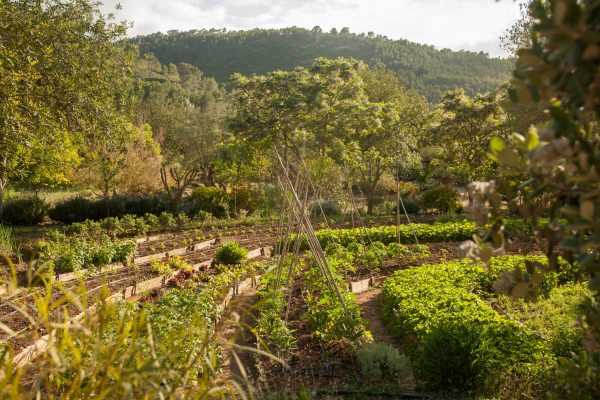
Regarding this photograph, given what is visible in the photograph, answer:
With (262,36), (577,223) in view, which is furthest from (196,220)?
(262,36)

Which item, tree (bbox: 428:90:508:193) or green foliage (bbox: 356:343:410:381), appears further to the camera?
tree (bbox: 428:90:508:193)

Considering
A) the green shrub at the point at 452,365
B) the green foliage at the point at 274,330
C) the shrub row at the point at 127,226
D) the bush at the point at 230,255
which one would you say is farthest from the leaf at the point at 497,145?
the shrub row at the point at 127,226

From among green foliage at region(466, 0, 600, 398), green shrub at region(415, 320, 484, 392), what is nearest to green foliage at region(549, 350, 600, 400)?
green foliage at region(466, 0, 600, 398)

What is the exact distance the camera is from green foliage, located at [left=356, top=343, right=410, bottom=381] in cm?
439

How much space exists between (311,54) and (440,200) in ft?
197

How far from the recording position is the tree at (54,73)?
911 centimetres

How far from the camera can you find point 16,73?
9.28 m

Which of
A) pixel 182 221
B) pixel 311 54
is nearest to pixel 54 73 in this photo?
pixel 182 221

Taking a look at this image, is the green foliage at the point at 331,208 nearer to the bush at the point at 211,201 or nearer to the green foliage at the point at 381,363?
the bush at the point at 211,201

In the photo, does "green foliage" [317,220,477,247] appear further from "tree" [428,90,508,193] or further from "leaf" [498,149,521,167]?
"leaf" [498,149,521,167]

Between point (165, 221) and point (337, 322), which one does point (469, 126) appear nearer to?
point (165, 221)

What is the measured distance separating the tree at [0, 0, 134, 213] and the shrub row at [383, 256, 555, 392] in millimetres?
7372

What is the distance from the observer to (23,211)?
16422mm

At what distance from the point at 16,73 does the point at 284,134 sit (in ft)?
27.9
